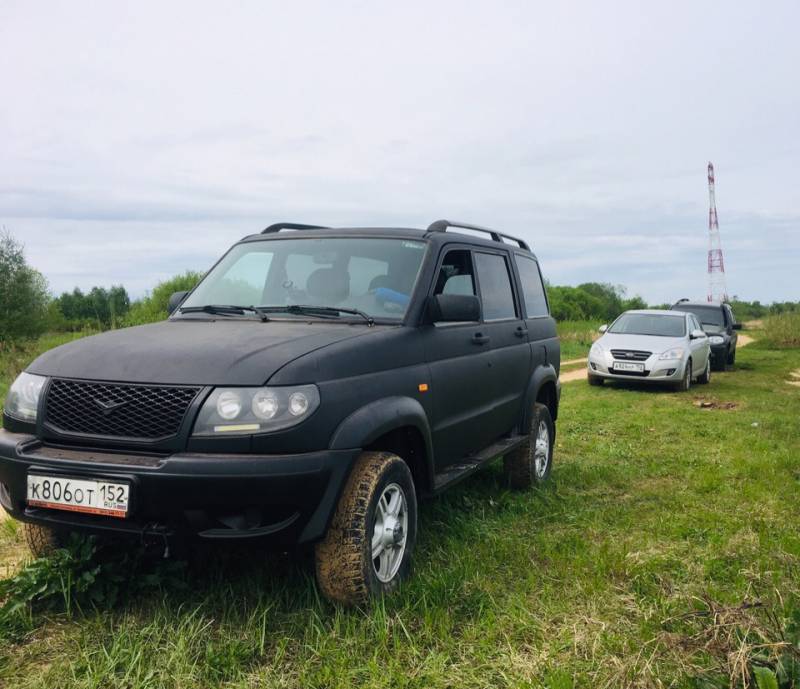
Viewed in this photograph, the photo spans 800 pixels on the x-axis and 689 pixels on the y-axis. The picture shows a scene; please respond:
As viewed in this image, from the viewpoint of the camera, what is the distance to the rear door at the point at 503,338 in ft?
17.6

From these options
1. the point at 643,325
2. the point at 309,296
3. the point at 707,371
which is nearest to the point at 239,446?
the point at 309,296

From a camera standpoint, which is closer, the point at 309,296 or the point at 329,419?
the point at 329,419

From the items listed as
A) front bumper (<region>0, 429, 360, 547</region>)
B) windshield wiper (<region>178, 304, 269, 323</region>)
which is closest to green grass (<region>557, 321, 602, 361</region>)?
windshield wiper (<region>178, 304, 269, 323</region>)

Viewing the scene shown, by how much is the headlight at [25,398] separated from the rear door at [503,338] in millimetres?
2735

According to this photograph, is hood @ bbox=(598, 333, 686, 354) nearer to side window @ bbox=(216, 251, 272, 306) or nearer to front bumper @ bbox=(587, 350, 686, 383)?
front bumper @ bbox=(587, 350, 686, 383)

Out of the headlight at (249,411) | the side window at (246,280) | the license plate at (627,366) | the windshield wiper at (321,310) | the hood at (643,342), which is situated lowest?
the license plate at (627,366)

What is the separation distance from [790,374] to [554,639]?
17044mm

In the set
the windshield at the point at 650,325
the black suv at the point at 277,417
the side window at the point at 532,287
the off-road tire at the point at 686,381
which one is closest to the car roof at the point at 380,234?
the black suv at the point at 277,417

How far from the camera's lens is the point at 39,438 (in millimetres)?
3553

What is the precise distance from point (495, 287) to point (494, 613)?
266cm

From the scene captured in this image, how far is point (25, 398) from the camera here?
369 centimetres

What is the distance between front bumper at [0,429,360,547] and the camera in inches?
125

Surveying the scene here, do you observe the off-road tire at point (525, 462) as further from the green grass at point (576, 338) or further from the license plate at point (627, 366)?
the green grass at point (576, 338)

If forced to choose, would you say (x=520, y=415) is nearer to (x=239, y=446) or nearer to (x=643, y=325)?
(x=239, y=446)
